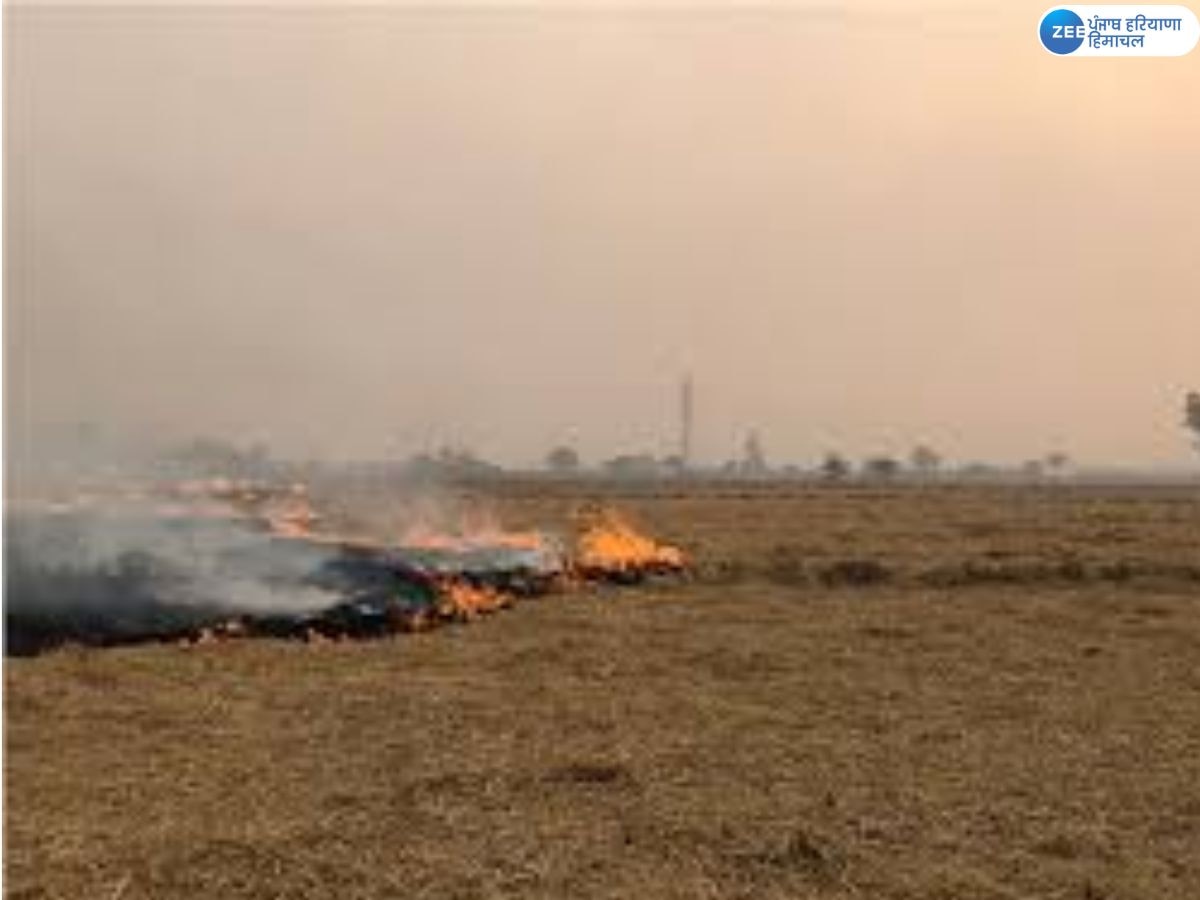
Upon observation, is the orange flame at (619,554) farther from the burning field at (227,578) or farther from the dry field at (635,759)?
the dry field at (635,759)

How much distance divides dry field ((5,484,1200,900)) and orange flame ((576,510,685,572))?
450cm

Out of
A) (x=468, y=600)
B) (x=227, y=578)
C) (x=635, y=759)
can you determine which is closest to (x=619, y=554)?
(x=468, y=600)

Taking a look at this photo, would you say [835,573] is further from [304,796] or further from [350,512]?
[304,796]

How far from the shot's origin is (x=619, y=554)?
30.7 meters

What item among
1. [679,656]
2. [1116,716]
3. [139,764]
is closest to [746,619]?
[679,656]

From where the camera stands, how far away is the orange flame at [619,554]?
97.3ft

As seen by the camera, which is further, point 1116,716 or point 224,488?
point 224,488

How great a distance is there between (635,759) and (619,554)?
55.4 feet

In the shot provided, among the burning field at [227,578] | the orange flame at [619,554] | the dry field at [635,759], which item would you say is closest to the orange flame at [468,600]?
the burning field at [227,578]

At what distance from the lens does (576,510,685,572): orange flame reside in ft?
97.3

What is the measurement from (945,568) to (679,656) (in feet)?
42.2

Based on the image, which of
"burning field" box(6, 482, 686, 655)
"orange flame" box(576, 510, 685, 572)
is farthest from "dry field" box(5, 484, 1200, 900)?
"orange flame" box(576, 510, 685, 572)

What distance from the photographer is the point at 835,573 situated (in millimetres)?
30344

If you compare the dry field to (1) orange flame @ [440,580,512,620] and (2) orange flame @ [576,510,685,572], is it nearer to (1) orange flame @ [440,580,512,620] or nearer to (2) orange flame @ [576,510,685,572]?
(1) orange flame @ [440,580,512,620]
